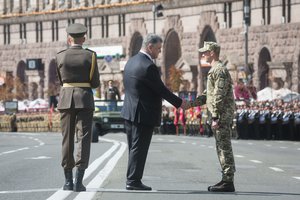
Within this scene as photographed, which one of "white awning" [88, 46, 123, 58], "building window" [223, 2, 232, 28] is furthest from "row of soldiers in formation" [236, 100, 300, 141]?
"white awning" [88, 46, 123, 58]

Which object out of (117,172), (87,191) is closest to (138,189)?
(87,191)

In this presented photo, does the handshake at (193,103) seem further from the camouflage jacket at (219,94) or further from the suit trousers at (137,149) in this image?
the suit trousers at (137,149)

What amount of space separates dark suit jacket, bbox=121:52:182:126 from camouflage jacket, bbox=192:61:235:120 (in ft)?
2.03

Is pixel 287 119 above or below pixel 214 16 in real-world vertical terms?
below

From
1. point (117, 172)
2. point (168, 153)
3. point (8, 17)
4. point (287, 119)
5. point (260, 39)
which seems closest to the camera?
point (117, 172)

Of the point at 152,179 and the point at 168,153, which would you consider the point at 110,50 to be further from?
the point at 152,179

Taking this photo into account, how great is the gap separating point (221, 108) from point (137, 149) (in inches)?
50.0

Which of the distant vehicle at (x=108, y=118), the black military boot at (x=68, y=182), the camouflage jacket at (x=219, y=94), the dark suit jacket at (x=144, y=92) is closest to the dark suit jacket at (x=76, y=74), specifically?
the dark suit jacket at (x=144, y=92)

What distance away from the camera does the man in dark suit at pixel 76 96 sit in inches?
620

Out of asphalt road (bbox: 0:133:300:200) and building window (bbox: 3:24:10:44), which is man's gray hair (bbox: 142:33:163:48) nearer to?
asphalt road (bbox: 0:133:300:200)

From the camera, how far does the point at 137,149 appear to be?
15961 mm

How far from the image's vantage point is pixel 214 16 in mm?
98188

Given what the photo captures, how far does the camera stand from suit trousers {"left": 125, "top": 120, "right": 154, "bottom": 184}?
15.9m

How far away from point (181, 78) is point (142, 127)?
268 ft
